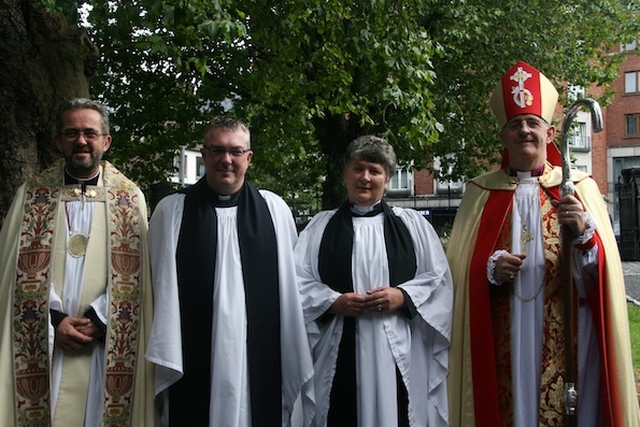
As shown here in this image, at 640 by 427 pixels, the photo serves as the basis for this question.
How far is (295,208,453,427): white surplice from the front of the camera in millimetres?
3715

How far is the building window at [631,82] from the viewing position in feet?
121

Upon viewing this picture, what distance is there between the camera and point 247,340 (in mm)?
3674

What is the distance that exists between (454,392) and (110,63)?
7927mm

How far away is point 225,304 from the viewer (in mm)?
3617

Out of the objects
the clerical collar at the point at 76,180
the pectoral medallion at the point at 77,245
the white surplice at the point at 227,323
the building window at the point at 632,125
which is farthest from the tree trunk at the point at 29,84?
the building window at the point at 632,125

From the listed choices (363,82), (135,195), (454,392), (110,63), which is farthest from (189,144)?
(454,392)

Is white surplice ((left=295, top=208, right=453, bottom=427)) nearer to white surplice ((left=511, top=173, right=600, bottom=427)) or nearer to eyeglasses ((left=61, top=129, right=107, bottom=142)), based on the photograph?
white surplice ((left=511, top=173, right=600, bottom=427))

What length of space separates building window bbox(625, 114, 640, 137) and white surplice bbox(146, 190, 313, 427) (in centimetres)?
3738

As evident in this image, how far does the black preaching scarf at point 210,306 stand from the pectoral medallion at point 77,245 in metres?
0.49

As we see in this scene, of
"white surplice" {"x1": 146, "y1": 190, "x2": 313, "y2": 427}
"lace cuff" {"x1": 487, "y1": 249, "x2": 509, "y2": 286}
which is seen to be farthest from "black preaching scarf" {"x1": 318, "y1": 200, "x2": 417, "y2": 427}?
"lace cuff" {"x1": 487, "y1": 249, "x2": 509, "y2": 286}

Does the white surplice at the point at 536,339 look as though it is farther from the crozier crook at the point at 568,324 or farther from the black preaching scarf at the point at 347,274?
the black preaching scarf at the point at 347,274

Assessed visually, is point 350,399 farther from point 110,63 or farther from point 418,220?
point 110,63

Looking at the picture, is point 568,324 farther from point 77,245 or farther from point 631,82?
point 631,82

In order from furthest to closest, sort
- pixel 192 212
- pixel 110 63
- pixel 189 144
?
pixel 189 144
pixel 110 63
pixel 192 212
